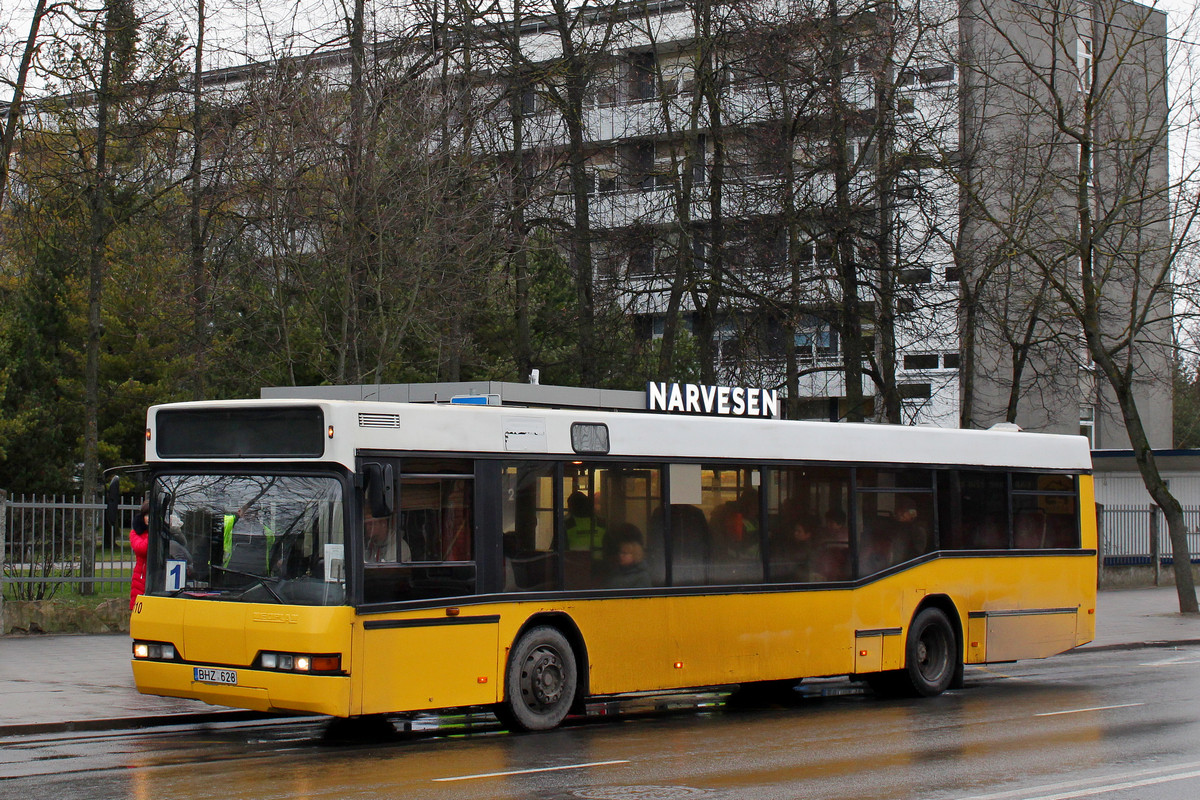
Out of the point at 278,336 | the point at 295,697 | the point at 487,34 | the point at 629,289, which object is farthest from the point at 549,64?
the point at 295,697

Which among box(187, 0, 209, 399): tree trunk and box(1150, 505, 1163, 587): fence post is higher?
box(187, 0, 209, 399): tree trunk

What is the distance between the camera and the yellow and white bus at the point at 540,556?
10070mm

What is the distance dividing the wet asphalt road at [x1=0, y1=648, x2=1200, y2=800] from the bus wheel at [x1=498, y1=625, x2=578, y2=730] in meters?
0.17

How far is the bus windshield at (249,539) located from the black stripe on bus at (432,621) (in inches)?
12.3

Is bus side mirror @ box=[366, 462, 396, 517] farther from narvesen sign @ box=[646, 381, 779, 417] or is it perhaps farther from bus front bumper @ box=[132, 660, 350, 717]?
narvesen sign @ box=[646, 381, 779, 417]

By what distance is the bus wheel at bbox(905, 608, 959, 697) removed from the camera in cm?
1438

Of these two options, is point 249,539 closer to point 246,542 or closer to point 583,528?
point 246,542

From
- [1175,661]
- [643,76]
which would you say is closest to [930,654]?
[1175,661]

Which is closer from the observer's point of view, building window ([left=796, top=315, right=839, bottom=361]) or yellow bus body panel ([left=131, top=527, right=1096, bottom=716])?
yellow bus body panel ([left=131, top=527, right=1096, bottom=716])

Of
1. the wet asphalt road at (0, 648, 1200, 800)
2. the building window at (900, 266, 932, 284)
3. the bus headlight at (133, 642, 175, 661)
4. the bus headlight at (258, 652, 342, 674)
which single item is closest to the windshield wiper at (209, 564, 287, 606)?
the bus headlight at (258, 652, 342, 674)

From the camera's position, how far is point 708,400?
44.2 feet

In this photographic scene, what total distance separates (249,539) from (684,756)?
3592 millimetres

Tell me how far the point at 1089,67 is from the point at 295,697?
70.9 feet

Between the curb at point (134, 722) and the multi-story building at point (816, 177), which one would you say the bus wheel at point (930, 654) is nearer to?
the curb at point (134, 722)
